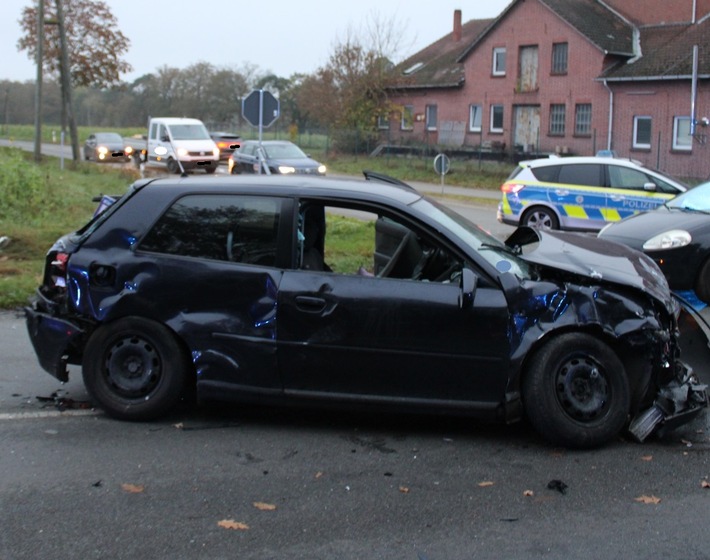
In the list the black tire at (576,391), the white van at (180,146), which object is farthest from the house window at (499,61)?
the black tire at (576,391)

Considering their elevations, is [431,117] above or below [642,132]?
above

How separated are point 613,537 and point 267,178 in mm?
3206

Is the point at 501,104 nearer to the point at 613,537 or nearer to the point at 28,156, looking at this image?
the point at 28,156

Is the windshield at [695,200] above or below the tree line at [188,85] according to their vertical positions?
below

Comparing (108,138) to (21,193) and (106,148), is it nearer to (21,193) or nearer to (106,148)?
(106,148)

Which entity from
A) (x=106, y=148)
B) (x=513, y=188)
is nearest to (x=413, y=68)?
(x=106, y=148)

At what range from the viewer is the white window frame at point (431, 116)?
50500 mm

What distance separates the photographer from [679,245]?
9.48 meters

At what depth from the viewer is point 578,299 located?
559 centimetres

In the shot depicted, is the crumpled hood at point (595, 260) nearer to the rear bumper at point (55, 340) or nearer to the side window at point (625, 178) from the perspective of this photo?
the rear bumper at point (55, 340)

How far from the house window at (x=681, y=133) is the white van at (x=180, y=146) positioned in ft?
59.6

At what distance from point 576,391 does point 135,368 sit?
2.74m

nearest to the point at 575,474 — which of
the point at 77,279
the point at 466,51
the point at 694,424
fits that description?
the point at 694,424

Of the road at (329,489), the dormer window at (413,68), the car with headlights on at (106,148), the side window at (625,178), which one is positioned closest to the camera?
the road at (329,489)
